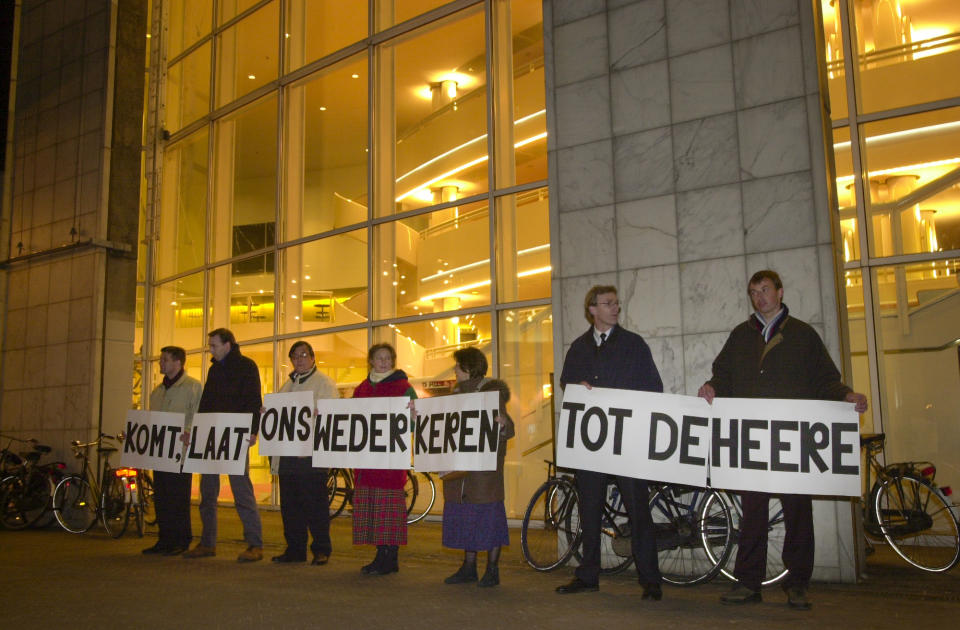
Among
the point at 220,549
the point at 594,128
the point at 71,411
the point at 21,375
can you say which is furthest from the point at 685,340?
the point at 21,375

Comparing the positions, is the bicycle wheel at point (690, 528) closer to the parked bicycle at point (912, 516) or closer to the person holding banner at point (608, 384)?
the person holding banner at point (608, 384)

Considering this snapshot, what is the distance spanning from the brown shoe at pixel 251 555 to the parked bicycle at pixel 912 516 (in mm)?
5017

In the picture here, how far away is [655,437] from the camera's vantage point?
5.54 meters

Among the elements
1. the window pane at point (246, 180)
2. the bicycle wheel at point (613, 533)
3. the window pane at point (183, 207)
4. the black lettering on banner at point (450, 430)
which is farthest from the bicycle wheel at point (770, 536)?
the window pane at point (183, 207)

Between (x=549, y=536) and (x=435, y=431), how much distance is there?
1268mm

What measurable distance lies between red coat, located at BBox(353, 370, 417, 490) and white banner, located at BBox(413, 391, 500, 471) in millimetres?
279

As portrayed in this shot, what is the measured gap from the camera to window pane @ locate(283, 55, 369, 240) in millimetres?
12141

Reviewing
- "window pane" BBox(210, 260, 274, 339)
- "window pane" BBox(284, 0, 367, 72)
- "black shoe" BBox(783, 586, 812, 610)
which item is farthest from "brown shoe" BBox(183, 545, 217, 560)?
"window pane" BBox(284, 0, 367, 72)

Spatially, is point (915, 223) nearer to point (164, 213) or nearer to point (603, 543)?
point (603, 543)

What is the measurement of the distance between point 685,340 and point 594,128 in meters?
2.03

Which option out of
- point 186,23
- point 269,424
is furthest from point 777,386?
point 186,23

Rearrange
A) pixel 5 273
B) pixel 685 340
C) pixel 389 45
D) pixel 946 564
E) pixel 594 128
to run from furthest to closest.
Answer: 1. pixel 5 273
2. pixel 389 45
3. pixel 594 128
4. pixel 685 340
5. pixel 946 564

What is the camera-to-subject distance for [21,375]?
41.8 ft

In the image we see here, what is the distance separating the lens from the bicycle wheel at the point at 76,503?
33.0 feet
